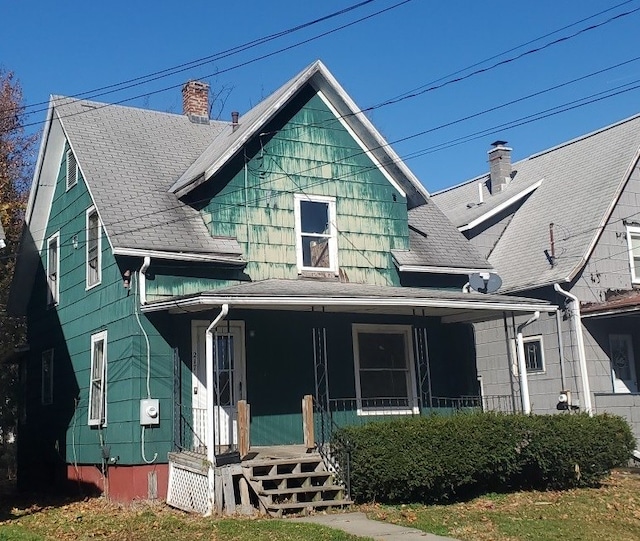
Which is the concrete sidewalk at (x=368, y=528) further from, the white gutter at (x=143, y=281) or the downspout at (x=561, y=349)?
the downspout at (x=561, y=349)

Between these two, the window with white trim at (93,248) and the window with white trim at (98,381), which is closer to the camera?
the window with white trim at (98,381)

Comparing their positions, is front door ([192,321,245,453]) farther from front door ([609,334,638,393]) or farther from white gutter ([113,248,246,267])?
front door ([609,334,638,393])

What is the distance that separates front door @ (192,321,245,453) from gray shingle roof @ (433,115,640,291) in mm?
8351

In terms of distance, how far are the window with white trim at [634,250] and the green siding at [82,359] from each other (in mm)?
12193

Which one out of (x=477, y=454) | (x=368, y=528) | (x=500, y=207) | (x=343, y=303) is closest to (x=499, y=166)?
(x=500, y=207)

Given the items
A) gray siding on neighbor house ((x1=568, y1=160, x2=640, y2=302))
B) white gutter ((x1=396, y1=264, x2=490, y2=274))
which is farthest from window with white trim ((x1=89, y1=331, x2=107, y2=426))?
gray siding on neighbor house ((x1=568, y1=160, x2=640, y2=302))

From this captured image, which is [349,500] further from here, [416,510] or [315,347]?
[315,347]

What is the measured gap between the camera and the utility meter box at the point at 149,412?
1375cm

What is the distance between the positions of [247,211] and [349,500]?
603 cm

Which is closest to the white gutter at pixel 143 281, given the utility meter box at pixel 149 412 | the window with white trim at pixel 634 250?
the utility meter box at pixel 149 412

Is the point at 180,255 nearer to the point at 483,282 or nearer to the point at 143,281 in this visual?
the point at 143,281

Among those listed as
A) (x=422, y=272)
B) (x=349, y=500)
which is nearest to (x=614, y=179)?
(x=422, y=272)

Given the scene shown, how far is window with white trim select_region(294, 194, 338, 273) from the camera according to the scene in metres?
16.1

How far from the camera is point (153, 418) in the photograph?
1380 centimetres
